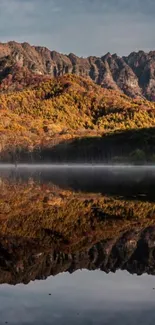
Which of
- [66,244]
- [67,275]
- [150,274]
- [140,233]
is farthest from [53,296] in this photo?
[140,233]

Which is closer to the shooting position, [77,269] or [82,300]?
[82,300]

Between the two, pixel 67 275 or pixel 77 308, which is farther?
pixel 67 275

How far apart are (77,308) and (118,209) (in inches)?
948

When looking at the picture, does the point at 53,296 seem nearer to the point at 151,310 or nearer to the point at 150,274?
the point at 151,310

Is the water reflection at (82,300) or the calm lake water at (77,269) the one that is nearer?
the water reflection at (82,300)

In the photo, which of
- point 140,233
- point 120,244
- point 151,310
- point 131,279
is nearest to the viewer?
point 151,310

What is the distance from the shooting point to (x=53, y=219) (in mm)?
33125

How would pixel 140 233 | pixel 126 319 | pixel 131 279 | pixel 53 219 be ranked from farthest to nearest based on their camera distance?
pixel 53 219, pixel 140 233, pixel 131 279, pixel 126 319

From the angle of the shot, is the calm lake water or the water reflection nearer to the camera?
the water reflection

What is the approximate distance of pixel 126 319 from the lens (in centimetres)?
1345

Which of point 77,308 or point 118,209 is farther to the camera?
point 118,209

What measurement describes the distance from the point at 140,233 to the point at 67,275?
29.9 ft

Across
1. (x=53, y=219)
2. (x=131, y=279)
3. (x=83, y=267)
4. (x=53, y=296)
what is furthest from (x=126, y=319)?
(x=53, y=219)

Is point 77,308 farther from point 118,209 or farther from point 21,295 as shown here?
point 118,209
